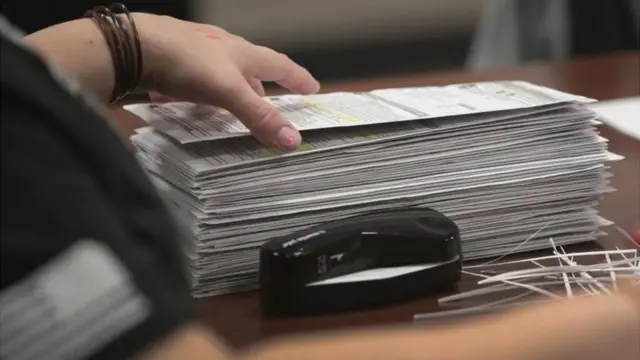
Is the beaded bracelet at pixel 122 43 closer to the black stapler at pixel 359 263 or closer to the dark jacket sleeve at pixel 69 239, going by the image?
the black stapler at pixel 359 263

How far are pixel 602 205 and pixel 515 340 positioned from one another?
46 cm

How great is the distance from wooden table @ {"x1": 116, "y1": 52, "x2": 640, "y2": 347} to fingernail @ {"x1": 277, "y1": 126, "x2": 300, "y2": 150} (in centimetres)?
12

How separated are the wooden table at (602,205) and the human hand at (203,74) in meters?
0.13

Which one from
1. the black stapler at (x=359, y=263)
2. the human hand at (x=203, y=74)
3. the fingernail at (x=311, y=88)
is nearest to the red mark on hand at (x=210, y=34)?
the human hand at (x=203, y=74)

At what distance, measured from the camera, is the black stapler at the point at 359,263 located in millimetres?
650

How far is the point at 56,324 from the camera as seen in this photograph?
0.35m

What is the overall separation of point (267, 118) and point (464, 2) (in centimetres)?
261

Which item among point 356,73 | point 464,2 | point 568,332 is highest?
point 568,332

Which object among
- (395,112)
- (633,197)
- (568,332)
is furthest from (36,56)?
(633,197)

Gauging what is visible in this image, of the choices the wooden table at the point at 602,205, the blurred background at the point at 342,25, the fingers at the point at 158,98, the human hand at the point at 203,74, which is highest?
the human hand at the point at 203,74

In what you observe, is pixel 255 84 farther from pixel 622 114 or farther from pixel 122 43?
pixel 622 114

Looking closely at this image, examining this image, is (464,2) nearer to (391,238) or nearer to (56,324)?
(391,238)

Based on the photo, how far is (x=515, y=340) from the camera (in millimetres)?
441

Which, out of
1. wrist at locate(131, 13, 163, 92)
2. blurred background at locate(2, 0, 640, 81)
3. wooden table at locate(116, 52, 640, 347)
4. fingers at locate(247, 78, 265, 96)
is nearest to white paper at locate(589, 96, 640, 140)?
wooden table at locate(116, 52, 640, 347)
